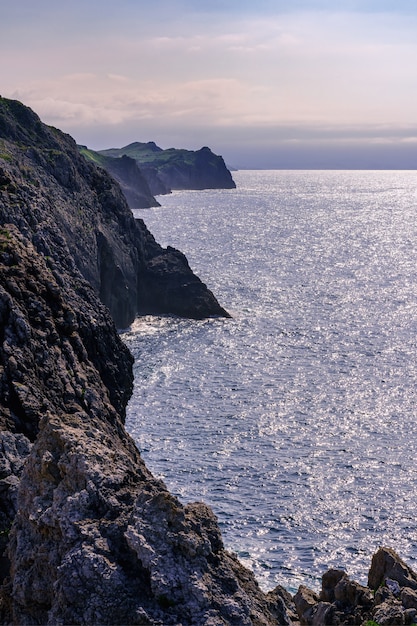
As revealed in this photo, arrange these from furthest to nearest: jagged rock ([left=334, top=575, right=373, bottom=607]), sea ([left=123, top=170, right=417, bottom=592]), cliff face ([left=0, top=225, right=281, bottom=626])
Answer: sea ([left=123, top=170, right=417, bottom=592])
jagged rock ([left=334, top=575, right=373, bottom=607])
cliff face ([left=0, top=225, right=281, bottom=626])

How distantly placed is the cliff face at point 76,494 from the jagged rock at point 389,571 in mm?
7993

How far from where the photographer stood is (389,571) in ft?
79.5

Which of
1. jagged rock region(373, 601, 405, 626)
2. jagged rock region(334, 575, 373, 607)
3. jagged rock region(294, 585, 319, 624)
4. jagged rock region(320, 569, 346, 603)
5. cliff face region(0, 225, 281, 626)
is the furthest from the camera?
jagged rock region(320, 569, 346, 603)

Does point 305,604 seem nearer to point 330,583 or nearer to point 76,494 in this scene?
point 330,583

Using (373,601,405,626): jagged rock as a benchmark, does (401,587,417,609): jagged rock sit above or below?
below

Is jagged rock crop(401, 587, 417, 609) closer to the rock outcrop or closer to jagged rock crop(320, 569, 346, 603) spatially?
the rock outcrop

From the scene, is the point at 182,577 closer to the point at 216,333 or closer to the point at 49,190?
the point at 49,190

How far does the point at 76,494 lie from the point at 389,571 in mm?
13861

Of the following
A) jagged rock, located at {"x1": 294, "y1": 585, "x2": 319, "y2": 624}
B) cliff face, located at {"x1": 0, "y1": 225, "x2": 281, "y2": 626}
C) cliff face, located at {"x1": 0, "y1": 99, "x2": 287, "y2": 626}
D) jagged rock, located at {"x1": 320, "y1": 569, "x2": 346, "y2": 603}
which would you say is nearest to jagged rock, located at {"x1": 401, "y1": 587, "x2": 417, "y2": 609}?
jagged rock, located at {"x1": 294, "y1": 585, "x2": 319, "y2": 624}

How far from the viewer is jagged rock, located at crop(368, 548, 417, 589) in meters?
23.5

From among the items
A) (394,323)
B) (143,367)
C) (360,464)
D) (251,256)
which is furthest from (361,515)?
(251,256)

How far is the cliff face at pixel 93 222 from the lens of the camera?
261ft

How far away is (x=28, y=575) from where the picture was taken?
1517 cm

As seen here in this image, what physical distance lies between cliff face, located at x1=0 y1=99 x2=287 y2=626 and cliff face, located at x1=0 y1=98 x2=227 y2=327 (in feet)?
61.1
